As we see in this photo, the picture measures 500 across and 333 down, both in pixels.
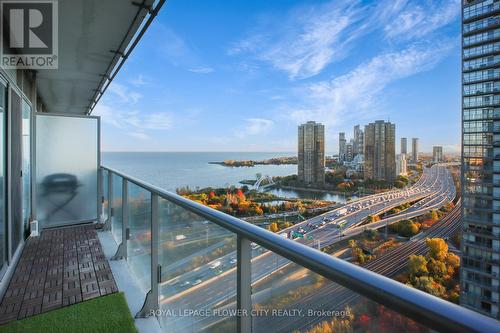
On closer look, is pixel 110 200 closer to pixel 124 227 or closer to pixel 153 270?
pixel 124 227

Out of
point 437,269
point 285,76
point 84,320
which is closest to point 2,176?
point 84,320

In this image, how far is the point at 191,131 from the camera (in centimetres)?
3131

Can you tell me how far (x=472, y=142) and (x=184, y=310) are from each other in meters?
6.17

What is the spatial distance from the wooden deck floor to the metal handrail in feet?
7.89

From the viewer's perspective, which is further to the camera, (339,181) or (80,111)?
(339,181)

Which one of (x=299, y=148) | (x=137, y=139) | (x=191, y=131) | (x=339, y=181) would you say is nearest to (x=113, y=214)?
(x=339, y=181)

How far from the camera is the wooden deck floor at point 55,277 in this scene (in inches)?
94.0

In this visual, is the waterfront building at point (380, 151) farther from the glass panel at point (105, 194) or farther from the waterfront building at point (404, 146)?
the glass panel at point (105, 194)

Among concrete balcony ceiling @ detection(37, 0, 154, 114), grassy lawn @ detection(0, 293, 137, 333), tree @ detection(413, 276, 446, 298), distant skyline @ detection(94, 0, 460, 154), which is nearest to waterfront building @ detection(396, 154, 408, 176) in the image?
distant skyline @ detection(94, 0, 460, 154)

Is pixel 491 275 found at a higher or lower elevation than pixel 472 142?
lower

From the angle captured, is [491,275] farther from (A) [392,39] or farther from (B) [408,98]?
(A) [392,39]

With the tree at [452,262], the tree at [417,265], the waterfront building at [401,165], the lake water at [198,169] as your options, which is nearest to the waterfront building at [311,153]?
the lake water at [198,169]

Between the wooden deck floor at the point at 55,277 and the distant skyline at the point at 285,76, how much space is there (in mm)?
2261

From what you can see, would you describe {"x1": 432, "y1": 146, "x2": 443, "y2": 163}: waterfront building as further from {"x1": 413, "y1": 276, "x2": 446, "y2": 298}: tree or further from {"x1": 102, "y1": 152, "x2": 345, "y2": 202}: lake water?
{"x1": 413, "y1": 276, "x2": 446, "y2": 298}: tree
